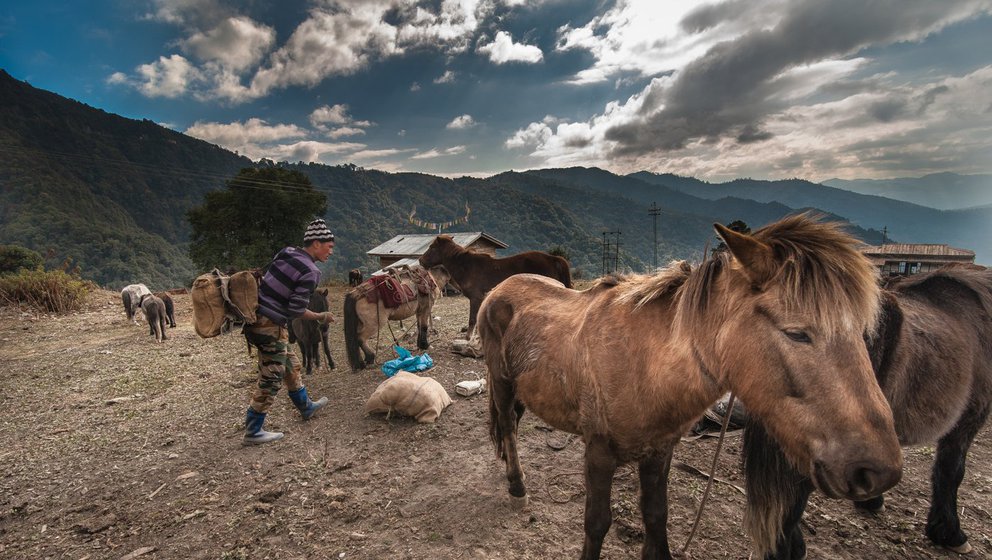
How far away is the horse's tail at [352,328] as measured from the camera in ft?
23.3

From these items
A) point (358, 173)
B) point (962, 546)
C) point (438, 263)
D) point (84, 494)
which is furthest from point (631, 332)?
point (358, 173)

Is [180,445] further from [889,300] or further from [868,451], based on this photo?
[889,300]

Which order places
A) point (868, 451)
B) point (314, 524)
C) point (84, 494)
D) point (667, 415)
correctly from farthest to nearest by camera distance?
point (84, 494)
point (314, 524)
point (667, 415)
point (868, 451)

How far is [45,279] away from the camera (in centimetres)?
1353

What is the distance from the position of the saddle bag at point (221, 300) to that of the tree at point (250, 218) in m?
29.4

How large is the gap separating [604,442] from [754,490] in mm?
1164

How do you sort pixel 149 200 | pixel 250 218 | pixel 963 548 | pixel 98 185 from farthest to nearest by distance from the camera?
1. pixel 149 200
2. pixel 98 185
3. pixel 250 218
4. pixel 963 548

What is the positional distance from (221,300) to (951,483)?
708cm

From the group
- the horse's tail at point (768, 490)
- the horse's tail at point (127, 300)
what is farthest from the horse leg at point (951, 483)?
the horse's tail at point (127, 300)

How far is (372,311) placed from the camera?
24.4 ft

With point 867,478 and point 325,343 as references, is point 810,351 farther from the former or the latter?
point 325,343

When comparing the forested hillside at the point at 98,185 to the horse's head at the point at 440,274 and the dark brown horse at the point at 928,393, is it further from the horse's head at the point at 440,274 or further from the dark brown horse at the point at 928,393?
the dark brown horse at the point at 928,393

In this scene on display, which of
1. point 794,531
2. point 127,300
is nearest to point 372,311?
point 794,531

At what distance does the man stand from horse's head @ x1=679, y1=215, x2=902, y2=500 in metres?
4.05
